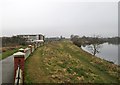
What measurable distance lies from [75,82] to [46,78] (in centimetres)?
209

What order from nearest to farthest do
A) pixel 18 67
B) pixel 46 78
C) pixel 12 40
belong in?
pixel 18 67 < pixel 46 78 < pixel 12 40


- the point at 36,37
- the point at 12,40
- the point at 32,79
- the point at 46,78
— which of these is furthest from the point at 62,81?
the point at 36,37

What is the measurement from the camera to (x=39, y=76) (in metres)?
11.5

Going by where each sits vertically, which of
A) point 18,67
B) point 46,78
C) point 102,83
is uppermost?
point 18,67

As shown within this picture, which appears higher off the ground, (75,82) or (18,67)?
(18,67)

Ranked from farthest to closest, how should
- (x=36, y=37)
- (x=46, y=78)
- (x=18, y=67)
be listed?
(x=36, y=37), (x=46, y=78), (x=18, y=67)

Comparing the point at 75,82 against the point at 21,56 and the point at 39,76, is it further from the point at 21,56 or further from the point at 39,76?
the point at 21,56

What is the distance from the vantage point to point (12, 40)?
176ft

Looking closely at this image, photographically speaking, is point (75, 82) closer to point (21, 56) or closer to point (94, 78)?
point (94, 78)

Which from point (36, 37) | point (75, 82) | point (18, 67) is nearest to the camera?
point (18, 67)

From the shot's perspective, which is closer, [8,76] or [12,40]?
[8,76]

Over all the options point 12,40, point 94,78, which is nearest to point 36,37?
point 12,40

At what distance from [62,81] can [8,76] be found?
3.36 meters


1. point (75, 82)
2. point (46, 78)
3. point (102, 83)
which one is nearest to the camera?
point (46, 78)
